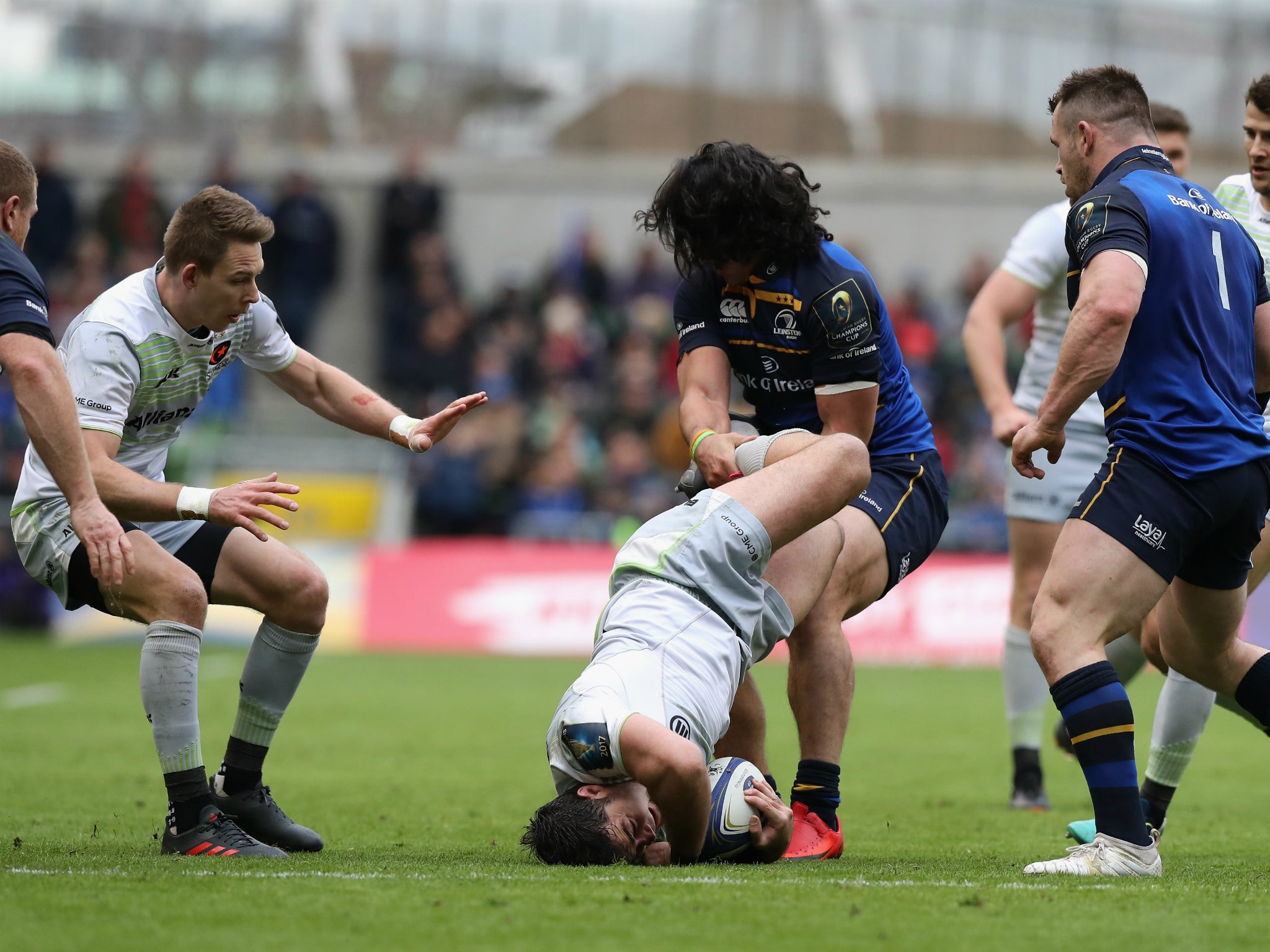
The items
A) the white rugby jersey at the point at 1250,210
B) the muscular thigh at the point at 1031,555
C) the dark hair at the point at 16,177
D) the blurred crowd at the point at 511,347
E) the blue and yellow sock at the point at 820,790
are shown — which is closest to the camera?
the dark hair at the point at 16,177

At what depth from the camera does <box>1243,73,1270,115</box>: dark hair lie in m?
5.73

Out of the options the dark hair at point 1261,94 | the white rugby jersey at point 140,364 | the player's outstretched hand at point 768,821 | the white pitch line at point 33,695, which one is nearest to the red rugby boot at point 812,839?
the player's outstretched hand at point 768,821

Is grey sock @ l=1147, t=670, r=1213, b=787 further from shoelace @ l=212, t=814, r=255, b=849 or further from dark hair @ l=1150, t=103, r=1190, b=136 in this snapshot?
shoelace @ l=212, t=814, r=255, b=849

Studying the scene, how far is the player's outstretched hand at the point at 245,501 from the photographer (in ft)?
16.2

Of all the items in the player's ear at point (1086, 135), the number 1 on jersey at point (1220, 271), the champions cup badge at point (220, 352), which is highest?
the player's ear at point (1086, 135)

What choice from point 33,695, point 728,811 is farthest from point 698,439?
point 33,695

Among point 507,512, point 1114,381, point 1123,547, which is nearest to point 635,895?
point 1123,547

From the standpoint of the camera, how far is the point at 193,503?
4.97m

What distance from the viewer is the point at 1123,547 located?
15.6 ft

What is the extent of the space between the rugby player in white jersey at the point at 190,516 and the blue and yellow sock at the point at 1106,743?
7.53ft

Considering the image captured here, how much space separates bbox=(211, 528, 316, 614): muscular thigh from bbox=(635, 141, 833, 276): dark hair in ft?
5.84

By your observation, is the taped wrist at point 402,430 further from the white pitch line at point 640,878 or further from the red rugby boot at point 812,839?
→ the red rugby boot at point 812,839

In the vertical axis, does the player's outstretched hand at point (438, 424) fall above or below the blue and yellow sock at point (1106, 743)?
above

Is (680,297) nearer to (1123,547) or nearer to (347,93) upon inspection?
(1123,547)
